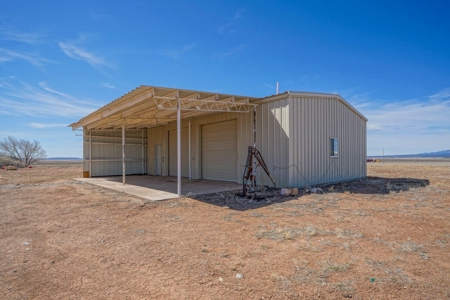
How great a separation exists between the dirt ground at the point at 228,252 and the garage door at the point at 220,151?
19.1ft

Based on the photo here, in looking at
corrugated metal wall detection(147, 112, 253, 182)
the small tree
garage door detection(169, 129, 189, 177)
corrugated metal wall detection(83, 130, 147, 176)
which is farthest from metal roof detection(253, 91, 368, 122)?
the small tree

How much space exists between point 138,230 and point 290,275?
10.8 feet

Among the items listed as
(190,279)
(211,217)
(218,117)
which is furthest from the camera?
(218,117)

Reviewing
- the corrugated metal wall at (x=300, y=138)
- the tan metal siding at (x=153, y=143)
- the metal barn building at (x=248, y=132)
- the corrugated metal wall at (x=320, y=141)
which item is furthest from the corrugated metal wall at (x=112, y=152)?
the corrugated metal wall at (x=320, y=141)

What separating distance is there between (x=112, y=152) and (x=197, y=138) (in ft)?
26.9

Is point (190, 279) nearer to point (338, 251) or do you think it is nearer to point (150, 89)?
point (338, 251)

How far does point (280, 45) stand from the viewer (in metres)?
14.1

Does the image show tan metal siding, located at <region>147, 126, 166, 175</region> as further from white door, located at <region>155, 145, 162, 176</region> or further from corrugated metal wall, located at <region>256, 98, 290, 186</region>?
corrugated metal wall, located at <region>256, 98, 290, 186</region>

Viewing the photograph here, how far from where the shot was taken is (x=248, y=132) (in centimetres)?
1188

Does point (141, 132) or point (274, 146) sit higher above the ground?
point (141, 132)

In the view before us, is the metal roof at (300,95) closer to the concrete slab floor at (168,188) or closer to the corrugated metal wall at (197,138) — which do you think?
the corrugated metal wall at (197,138)

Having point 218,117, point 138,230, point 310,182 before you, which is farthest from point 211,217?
point 218,117

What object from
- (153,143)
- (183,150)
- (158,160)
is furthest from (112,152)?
(183,150)

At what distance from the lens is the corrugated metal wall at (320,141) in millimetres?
10609
